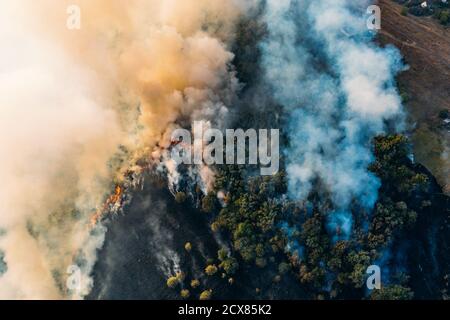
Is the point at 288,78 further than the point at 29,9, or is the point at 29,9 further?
the point at 29,9

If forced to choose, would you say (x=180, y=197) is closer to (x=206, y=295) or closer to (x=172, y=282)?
(x=172, y=282)

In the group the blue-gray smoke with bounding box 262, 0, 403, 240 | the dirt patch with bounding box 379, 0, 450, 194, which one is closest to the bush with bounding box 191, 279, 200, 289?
the blue-gray smoke with bounding box 262, 0, 403, 240

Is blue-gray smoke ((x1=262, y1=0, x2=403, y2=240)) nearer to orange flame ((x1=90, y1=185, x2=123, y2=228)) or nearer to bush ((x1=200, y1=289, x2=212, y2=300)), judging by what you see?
bush ((x1=200, y1=289, x2=212, y2=300))

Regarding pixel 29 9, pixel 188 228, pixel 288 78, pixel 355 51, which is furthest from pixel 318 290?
pixel 29 9

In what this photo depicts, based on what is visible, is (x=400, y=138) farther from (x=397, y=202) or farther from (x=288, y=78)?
(x=288, y=78)

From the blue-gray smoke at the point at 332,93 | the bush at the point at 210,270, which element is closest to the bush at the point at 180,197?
the bush at the point at 210,270

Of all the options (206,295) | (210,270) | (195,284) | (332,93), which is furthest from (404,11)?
(206,295)

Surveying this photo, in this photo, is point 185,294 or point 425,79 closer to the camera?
point 185,294

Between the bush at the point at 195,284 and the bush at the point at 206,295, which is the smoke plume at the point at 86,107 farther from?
the bush at the point at 206,295
